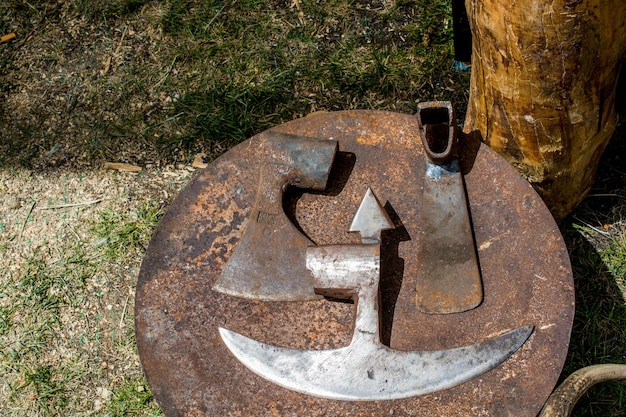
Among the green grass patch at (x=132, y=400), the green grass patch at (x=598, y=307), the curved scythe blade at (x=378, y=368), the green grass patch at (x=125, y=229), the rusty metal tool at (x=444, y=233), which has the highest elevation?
the rusty metal tool at (x=444, y=233)

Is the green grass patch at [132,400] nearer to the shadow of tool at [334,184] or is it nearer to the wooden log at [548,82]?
the shadow of tool at [334,184]

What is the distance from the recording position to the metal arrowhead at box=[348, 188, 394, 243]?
1742 millimetres

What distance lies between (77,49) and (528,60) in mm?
2335

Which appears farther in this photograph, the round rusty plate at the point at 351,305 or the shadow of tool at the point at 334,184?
the shadow of tool at the point at 334,184

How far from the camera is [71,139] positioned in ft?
10.2

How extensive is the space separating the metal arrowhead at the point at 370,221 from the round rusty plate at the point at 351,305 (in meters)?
0.10

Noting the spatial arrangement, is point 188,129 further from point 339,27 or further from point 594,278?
point 594,278

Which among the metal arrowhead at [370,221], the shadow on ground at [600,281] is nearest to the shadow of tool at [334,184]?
the metal arrowhead at [370,221]

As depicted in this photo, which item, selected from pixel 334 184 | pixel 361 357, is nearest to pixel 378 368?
pixel 361 357

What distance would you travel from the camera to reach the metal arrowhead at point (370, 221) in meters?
1.74

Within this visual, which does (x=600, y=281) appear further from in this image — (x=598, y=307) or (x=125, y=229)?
(x=125, y=229)

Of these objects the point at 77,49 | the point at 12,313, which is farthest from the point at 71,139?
the point at 12,313

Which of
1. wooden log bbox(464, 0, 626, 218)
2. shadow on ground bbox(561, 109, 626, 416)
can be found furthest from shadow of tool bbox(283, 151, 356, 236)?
shadow on ground bbox(561, 109, 626, 416)

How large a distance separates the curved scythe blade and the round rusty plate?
3cm
